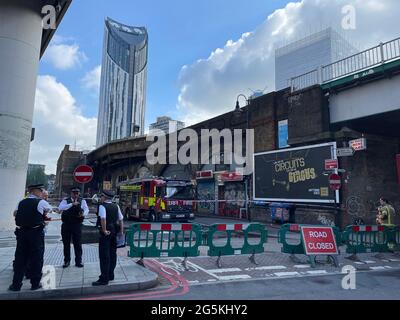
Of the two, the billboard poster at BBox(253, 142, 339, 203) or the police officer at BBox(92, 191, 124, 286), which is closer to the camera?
Result: the police officer at BBox(92, 191, 124, 286)

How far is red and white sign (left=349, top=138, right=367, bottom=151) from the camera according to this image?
1581 cm

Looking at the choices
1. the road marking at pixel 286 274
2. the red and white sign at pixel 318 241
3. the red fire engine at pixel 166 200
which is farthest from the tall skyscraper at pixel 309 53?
the road marking at pixel 286 274

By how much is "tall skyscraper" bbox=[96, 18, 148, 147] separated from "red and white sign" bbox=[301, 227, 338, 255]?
75.7 m

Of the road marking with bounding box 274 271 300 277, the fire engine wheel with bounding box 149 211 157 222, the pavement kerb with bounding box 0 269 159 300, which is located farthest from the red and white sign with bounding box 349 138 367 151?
the pavement kerb with bounding box 0 269 159 300

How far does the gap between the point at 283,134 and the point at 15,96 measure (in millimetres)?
15499

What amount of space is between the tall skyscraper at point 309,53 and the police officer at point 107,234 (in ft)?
51.9

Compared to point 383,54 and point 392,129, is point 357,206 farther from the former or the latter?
point 383,54

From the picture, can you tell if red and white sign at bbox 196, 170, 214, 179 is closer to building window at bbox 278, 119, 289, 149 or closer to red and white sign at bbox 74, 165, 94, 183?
building window at bbox 278, 119, 289, 149

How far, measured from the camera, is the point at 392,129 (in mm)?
18172

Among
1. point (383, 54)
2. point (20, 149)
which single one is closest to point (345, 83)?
point (383, 54)

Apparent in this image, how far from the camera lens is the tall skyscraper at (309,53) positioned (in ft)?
60.3

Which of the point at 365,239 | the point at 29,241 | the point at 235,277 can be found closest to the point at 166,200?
the point at 365,239

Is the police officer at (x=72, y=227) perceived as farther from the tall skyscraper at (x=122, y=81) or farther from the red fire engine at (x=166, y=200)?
the tall skyscraper at (x=122, y=81)

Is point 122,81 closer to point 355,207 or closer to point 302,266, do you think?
point 355,207
